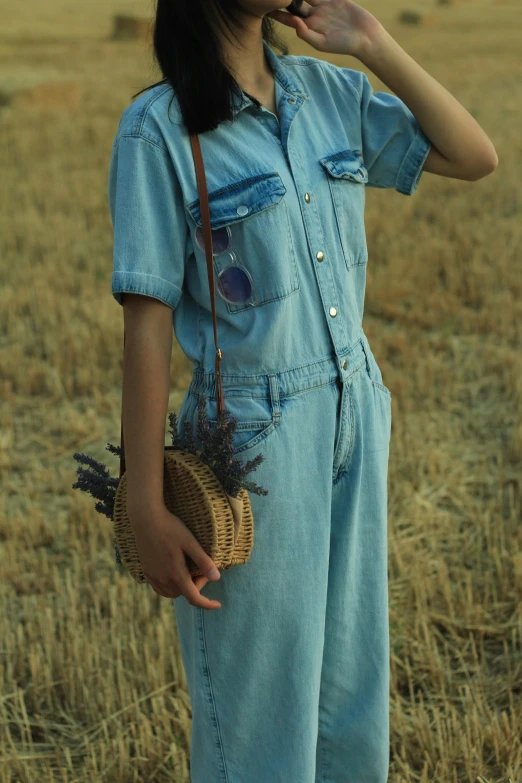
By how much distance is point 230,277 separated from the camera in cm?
154

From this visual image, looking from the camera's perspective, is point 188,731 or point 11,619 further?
point 11,619

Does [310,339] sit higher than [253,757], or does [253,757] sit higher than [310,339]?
[310,339]

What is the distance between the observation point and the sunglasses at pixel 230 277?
1.52 metres

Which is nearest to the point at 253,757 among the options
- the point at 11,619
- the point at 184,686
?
the point at 184,686

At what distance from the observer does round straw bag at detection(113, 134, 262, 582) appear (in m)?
1.46

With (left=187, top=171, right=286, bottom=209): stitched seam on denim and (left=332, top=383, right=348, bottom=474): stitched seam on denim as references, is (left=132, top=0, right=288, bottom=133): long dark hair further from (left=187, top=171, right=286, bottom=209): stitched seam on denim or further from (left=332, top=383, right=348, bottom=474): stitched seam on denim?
(left=332, top=383, right=348, bottom=474): stitched seam on denim

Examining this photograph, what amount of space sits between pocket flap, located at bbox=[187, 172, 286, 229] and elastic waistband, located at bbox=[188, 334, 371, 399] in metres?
0.25

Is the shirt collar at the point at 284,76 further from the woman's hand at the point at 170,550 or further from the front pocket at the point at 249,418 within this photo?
the woman's hand at the point at 170,550

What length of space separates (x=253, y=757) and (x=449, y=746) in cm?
83

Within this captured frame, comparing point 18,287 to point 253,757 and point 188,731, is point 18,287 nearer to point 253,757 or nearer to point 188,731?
point 188,731

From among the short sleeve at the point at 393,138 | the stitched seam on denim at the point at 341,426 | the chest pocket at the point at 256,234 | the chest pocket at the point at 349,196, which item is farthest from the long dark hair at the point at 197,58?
the stitched seam on denim at the point at 341,426

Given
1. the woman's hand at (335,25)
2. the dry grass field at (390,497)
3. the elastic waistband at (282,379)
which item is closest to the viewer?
the elastic waistband at (282,379)

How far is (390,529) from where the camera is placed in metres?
3.32

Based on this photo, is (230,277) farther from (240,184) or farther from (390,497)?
(390,497)
